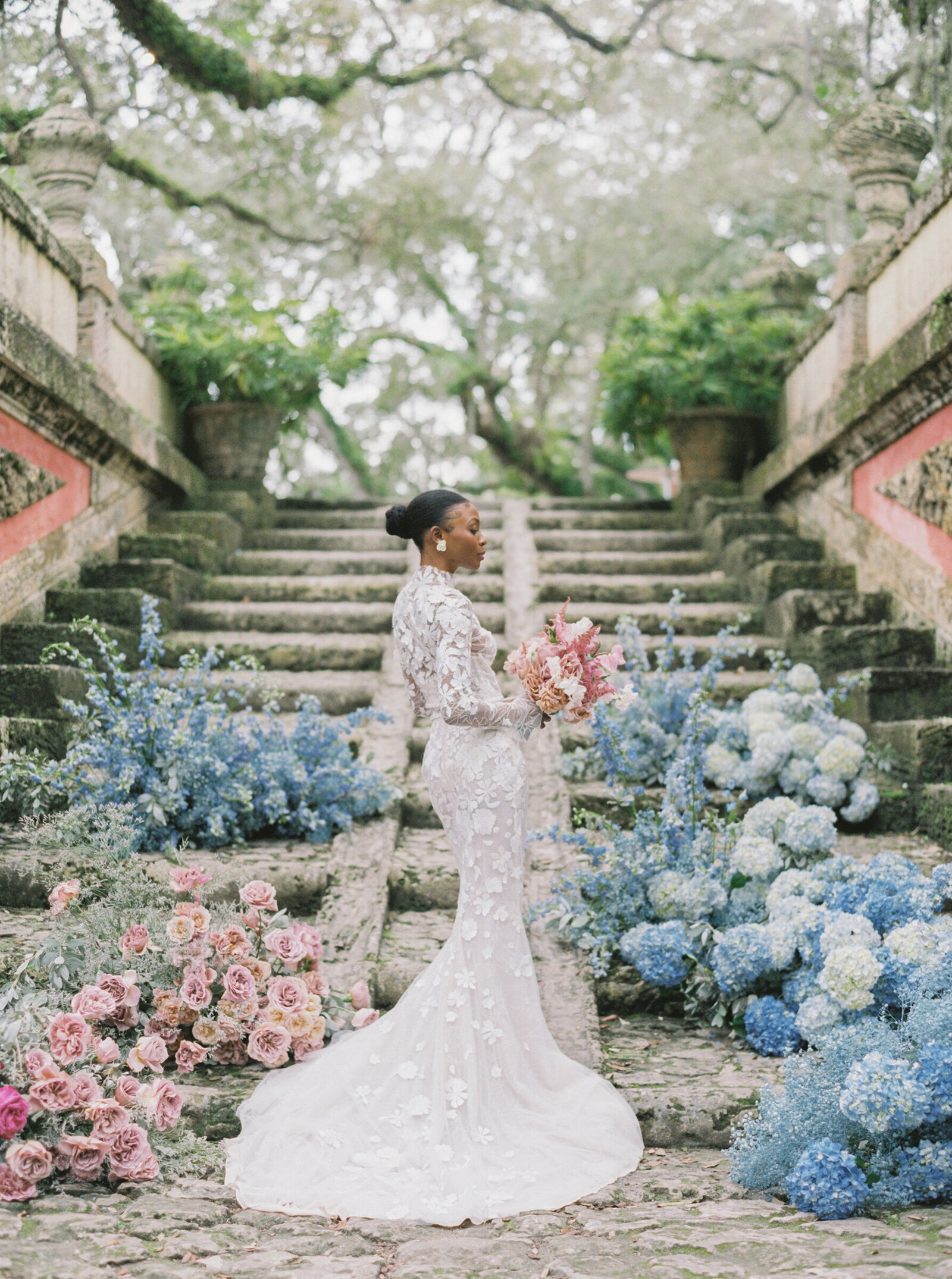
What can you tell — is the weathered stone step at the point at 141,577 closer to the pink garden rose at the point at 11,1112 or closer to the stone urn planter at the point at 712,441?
the stone urn planter at the point at 712,441

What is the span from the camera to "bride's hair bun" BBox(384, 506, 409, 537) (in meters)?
3.44

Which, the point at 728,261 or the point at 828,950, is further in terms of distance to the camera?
the point at 728,261

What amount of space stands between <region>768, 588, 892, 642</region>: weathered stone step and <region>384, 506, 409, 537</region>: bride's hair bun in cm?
357

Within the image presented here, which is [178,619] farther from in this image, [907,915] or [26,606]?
[907,915]

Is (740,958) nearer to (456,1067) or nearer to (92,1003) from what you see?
(456,1067)

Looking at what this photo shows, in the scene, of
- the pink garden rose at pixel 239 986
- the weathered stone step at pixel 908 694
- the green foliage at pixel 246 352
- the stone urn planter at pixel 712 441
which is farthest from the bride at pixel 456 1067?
the stone urn planter at pixel 712 441

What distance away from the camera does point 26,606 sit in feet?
19.8

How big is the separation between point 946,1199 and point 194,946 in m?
2.19

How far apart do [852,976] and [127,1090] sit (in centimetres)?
203

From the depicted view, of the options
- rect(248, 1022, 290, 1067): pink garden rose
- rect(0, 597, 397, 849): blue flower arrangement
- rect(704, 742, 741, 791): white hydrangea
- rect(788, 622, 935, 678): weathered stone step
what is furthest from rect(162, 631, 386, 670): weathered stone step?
rect(248, 1022, 290, 1067): pink garden rose

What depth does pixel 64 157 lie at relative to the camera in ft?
24.2

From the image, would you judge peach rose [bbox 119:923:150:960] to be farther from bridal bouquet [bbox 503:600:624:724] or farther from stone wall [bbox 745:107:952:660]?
stone wall [bbox 745:107:952:660]

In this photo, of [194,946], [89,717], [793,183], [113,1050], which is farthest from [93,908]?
[793,183]

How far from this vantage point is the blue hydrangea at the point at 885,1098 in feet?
8.70
